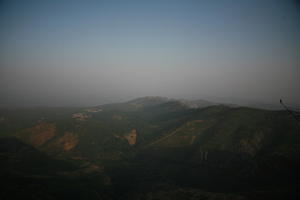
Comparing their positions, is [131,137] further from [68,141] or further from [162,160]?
[162,160]

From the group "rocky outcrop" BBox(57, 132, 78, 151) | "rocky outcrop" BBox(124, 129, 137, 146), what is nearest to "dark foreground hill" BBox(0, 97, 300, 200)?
"rocky outcrop" BBox(124, 129, 137, 146)

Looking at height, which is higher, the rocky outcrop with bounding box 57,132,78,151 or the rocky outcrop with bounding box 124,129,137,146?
the rocky outcrop with bounding box 57,132,78,151

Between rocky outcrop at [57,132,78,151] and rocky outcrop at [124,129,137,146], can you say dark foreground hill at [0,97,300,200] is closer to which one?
rocky outcrop at [124,129,137,146]

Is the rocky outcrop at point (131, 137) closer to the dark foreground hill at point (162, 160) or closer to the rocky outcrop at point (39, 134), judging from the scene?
the dark foreground hill at point (162, 160)

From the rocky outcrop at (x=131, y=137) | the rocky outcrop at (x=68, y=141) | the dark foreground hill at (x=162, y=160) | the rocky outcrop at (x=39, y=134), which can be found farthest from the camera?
the rocky outcrop at (x=131, y=137)

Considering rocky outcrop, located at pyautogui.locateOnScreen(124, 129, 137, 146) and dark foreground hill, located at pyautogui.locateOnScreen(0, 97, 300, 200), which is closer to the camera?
dark foreground hill, located at pyautogui.locateOnScreen(0, 97, 300, 200)

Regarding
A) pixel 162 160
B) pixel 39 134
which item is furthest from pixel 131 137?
pixel 39 134

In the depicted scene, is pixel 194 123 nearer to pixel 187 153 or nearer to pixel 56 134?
pixel 187 153

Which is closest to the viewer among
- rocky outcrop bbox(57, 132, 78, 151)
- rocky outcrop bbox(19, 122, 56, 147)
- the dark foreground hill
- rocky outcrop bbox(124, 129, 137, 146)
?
the dark foreground hill

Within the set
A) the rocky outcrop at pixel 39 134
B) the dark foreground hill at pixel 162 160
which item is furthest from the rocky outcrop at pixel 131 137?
the rocky outcrop at pixel 39 134

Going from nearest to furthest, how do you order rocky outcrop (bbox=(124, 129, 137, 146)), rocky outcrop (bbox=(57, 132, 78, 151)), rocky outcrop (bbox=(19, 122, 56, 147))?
rocky outcrop (bbox=(19, 122, 56, 147)) → rocky outcrop (bbox=(57, 132, 78, 151)) → rocky outcrop (bbox=(124, 129, 137, 146))
